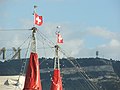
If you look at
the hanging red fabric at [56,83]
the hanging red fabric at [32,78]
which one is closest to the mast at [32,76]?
the hanging red fabric at [32,78]

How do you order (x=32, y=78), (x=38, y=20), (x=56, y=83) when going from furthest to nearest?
(x=56, y=83) → (x=38, y=20) → (x=32, y=78)

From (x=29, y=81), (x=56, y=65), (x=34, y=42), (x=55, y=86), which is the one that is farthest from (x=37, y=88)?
(x=56, y=65)

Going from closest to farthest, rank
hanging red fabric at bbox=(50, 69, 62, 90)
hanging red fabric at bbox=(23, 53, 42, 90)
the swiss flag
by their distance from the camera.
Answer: hanging red fabric at bbox=(23, 53, 42, 90) < the swiss flag < hanging red fabric at bbox=(50, 69, 62, 90)

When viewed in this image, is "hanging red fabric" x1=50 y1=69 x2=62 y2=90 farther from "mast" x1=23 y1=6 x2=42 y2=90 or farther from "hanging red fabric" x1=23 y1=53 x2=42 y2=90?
"hanging red fabric" x1=23 y1=53 x2=42 y2=90

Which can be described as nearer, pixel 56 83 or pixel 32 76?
pixel 32 76

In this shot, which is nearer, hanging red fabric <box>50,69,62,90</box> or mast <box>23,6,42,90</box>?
mast <box>23,6,42,90</box>

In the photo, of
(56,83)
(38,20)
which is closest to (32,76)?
(38,20)

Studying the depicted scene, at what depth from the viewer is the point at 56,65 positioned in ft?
244

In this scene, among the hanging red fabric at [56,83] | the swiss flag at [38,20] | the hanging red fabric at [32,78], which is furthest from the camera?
the hanging red fabric at [56,83]

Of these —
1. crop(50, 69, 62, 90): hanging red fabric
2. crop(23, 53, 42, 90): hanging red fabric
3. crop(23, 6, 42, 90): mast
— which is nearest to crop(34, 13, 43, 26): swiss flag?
crop(23, 6, 42, 90): mast

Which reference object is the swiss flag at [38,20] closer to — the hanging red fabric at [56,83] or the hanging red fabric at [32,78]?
the hanging red fabric at [32,78]

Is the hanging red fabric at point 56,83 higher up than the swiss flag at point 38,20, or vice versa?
the swiss flag at point 38,20

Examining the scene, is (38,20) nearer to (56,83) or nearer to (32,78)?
(32,78)

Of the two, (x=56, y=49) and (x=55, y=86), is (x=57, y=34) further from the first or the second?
(x=55, y=86)
